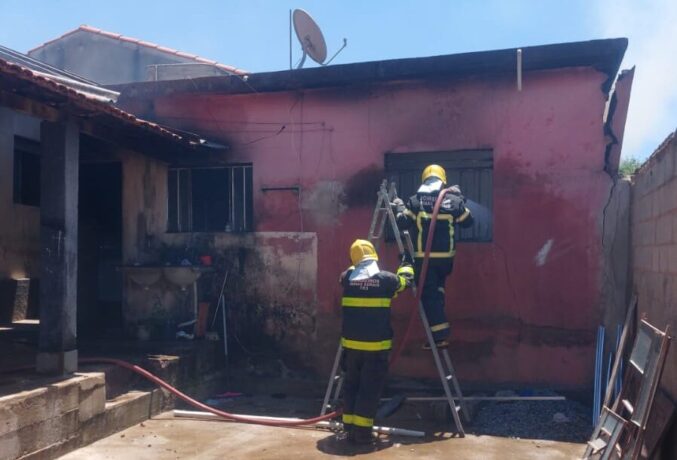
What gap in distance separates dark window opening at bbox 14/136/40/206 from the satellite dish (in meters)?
3.84

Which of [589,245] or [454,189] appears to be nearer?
[454,189]

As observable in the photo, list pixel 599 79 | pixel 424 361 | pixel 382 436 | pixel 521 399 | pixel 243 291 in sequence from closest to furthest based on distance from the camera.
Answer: pixel 382 436, pixel 521 399, pixel 599 79, pixel 424 361, pixel 243 291

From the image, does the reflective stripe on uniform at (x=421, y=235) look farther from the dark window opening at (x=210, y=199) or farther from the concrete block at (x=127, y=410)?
the concrete block at (x=127, y=410)

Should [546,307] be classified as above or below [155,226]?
below

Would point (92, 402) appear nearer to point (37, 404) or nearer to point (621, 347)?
point (37, 404)

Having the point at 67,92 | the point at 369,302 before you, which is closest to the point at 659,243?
the point at 369,302

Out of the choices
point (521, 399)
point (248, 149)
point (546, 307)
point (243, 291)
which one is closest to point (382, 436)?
point (521, 399)

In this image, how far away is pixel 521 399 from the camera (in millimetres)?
7152

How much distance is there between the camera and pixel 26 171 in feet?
29.6

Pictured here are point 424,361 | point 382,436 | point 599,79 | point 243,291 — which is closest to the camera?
point 382,436

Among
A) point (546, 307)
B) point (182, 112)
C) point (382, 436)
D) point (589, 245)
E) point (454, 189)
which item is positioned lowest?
point (382, 436)

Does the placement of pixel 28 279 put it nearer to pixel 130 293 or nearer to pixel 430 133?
pixel 130 293

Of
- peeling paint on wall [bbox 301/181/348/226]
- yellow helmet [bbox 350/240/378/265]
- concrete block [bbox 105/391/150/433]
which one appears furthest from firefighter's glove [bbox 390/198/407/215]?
concrete block [bbox 105/391/150/433]

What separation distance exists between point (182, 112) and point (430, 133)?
140 inches
